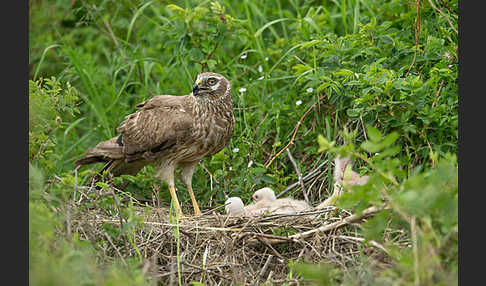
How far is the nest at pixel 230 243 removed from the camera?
12.8 ft

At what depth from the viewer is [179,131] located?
5.22 metres

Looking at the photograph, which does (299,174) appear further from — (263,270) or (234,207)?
(263,270)

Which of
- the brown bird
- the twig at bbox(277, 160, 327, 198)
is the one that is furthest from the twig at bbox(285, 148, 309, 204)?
the brown bird

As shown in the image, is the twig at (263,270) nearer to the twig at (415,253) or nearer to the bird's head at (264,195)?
the bird's head at (264,195)

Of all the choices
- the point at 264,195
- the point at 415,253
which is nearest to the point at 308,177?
the point at 264,195

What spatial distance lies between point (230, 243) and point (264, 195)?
937 mm

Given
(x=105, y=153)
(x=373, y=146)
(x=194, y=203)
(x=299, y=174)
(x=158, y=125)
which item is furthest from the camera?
(x=105, y=153)

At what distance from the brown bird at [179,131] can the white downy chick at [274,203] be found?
0.59 meters

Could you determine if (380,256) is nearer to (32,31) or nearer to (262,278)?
(262,278)

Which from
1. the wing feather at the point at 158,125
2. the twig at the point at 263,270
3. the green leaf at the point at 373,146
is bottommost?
the twig at the point at 263,270

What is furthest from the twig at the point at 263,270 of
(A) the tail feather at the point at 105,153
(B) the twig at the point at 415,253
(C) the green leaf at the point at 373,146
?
(A) the tail feather at the point at 105,153

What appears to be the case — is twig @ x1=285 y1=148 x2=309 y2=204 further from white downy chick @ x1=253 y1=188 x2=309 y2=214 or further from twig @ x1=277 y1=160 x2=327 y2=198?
white downy chick @ x1=253 y1=188 x2=309 y2=214

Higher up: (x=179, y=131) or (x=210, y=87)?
(x=210, y=87)

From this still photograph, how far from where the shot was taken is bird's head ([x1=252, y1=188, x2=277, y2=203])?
16.9 feet
